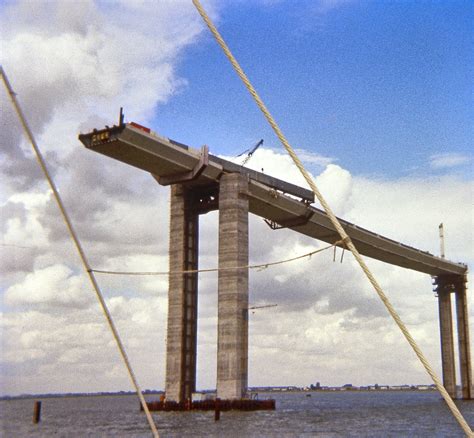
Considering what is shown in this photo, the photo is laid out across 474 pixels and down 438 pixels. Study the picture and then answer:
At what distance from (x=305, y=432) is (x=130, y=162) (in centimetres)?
3276

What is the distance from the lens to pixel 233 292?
231 ft

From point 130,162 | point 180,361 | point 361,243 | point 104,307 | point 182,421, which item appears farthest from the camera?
point 361,243

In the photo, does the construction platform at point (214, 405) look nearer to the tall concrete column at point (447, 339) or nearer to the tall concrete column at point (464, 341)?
the tall concrete column at point (464, 341)

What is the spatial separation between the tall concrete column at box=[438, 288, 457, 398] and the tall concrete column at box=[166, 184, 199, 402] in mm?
71225

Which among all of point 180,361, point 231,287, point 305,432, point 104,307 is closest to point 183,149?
point 231,287

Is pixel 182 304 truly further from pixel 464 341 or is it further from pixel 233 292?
pixel 464 341

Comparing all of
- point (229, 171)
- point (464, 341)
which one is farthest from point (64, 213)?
point (464, 341)

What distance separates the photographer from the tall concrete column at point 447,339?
433 ft

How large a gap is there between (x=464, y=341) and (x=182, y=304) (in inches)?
2935

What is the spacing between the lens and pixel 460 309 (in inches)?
5226

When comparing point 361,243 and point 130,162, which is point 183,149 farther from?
point 361,243

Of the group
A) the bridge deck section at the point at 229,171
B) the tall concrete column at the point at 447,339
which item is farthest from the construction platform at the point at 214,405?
the tall concrete column at the point at 447,339

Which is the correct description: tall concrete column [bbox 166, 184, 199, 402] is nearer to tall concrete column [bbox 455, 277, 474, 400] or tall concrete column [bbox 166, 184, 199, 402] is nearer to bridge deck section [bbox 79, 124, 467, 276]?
bridge deck section [bbox 79, 124, 467, 276]

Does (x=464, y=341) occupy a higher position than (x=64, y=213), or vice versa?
(x=464, y=341)
